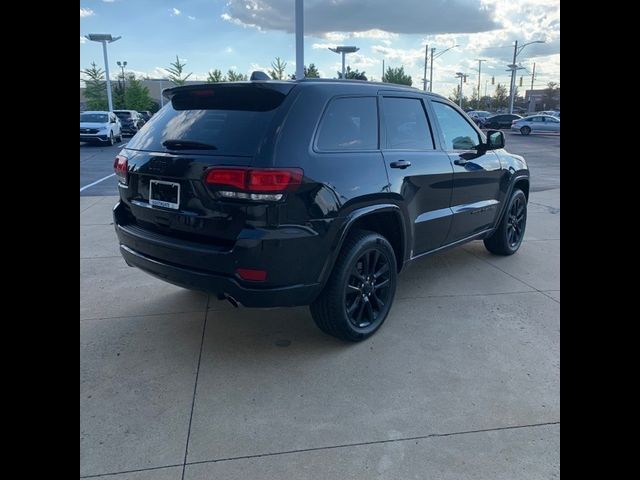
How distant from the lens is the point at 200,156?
3086mm

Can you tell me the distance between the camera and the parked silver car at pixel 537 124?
36.5 meters

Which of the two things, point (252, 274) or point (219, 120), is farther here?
point (219, 120)

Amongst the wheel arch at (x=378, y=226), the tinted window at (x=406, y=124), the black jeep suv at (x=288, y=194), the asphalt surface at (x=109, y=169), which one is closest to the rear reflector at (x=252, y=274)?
the black jeep suv at (x=288, y=194)

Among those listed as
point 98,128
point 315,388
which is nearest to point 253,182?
point 315,388

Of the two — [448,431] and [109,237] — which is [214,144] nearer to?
[448,431]

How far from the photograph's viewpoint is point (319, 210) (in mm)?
3119

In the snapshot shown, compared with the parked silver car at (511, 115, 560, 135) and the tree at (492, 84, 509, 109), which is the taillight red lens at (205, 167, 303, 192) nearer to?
the parked silver car at (511, 115, 560, 135)

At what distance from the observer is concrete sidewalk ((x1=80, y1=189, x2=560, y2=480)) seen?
246 centimetres

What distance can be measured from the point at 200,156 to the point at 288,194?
621mm

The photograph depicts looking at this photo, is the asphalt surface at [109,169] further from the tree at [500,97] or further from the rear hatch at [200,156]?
the tree at [500,97]

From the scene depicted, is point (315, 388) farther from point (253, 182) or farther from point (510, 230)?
point (510, 230)

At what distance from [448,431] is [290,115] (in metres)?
2.06

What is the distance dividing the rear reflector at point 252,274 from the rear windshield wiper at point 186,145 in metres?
0.79

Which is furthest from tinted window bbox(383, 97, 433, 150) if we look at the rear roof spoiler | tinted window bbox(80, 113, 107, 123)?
tinted window bbox(80, 113, 107, 123)
